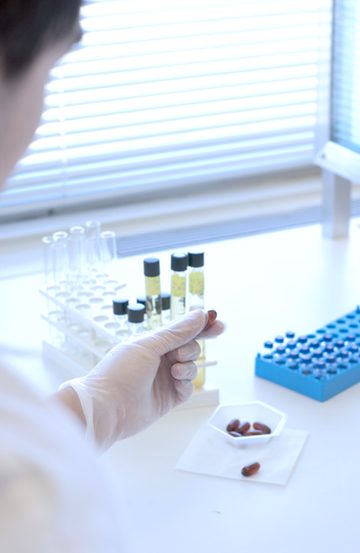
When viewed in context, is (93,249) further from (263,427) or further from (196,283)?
(263,427)

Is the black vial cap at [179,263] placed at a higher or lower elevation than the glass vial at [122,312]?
higher

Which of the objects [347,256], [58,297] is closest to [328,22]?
[347,256]

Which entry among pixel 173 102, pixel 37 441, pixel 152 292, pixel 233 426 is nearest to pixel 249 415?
pixel 233 426

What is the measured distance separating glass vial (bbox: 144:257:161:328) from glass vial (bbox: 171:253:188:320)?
0.03 meters

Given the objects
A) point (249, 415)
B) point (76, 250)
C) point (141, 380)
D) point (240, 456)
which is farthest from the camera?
point (76, 250)

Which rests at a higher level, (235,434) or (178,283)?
(178,283)

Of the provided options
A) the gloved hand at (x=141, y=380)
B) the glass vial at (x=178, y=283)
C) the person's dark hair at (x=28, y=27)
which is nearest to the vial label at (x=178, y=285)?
the glass vial at (x=178, y=283)

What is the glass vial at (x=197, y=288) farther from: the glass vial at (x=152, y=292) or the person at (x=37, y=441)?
the person at (x=37, y=441)

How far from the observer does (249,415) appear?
1.61 meters

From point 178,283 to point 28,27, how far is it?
1026 millimetres

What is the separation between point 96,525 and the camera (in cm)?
75

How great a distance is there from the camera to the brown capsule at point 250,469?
57.0 inches

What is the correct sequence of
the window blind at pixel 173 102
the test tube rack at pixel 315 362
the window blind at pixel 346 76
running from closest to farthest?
1. the test tube rack at pixel 315 362
2. the window blind at pixel 346 76
3. the window blind at pixel 173 102

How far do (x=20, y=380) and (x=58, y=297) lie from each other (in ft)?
3.50
